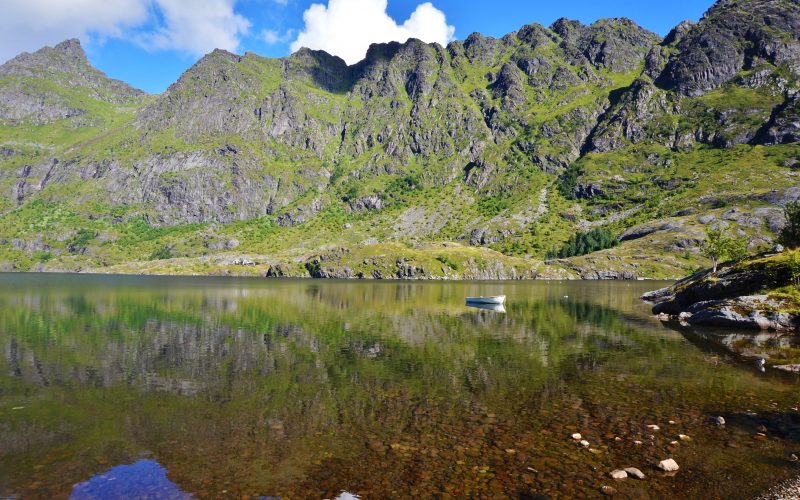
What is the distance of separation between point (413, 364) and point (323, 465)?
21.6m

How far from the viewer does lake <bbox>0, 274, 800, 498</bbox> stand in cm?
1831

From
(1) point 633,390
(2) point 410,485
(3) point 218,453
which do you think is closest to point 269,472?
(3) point 218,453

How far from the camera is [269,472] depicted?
1900 cm

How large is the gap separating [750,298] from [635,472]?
58.1 meters

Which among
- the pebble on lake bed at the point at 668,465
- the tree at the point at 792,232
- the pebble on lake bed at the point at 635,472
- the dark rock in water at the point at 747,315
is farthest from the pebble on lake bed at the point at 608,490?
the tree at the point at 792,232

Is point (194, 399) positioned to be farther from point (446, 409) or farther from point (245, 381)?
point (446, 409)

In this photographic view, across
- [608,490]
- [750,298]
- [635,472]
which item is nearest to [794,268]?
[750,298]

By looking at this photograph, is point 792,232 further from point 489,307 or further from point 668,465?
point 668,465

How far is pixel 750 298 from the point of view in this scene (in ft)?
206

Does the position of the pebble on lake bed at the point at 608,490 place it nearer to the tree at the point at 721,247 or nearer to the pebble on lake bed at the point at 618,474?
the pebble on lake bed at the point at 618,474

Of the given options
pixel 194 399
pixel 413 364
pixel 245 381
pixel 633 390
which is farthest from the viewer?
pixel 413 364

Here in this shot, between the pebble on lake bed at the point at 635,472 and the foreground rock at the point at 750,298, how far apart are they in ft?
179

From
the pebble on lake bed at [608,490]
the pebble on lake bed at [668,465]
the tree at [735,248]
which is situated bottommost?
the pebble on lake bed at [608,490]

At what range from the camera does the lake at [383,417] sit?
1831 centimetres
